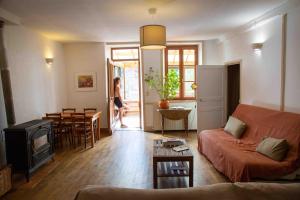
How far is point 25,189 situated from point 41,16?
2657 mm

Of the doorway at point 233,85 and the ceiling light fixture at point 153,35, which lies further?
the doorway at point 233,85

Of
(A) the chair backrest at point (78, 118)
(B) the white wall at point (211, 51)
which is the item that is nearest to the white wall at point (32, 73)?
(A) the chair backrest at point (78, 118)

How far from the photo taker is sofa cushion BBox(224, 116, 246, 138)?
3.98 m

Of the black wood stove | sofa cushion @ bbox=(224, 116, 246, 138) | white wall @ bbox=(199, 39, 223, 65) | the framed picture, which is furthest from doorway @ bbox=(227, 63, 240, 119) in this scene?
the black wood stove

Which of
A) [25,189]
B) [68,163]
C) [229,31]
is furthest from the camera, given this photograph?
[229,31]

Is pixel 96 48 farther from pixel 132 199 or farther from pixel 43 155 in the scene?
pixel 132 199

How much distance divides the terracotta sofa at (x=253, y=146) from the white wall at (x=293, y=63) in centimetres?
22

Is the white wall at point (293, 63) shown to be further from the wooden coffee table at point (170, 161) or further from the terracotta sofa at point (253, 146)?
the wooden coffee table at point (170, 161)

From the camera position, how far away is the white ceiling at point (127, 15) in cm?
→ 324

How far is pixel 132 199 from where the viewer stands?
1.38 m

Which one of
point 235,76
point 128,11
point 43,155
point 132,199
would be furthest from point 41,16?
point 235,76

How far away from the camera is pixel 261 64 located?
4098 millimetres

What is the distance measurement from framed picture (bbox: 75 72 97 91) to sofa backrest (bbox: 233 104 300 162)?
12.8ft

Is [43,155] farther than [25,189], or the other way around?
[43,155]
